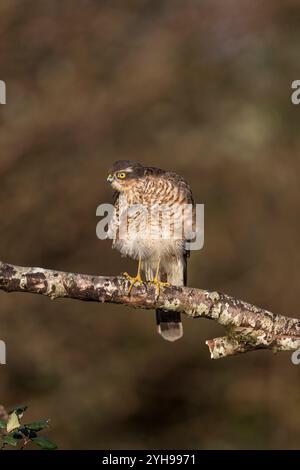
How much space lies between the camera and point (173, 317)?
6234 millimetres

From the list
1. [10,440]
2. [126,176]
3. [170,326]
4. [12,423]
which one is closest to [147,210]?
[126,176]

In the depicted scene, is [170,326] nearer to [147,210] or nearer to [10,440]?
[147,210]

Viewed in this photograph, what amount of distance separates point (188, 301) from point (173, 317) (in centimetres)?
144

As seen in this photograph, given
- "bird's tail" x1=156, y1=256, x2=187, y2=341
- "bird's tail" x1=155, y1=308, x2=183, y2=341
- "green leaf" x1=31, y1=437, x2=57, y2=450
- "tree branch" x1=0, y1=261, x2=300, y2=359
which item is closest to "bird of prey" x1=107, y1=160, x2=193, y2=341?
"bird's tail" x1=156, y1=256, x2=187, y2=341

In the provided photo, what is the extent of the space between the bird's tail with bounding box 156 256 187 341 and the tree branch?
1.24m

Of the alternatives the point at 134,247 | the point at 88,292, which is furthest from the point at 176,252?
the point at 88,292

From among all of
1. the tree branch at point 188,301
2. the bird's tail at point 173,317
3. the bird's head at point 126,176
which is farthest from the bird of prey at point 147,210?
the tree branch at point 188,301

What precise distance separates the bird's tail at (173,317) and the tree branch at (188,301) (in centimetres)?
124

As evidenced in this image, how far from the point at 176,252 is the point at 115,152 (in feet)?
11.6

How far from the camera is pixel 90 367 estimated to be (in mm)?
9625

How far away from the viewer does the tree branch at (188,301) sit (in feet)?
14.4

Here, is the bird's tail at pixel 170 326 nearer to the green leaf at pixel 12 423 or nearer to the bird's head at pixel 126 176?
the bird's head at pixel 126 176

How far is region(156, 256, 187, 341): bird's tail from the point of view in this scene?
6.17 m

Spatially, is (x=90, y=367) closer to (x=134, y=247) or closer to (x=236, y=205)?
(x=236, y=205)
